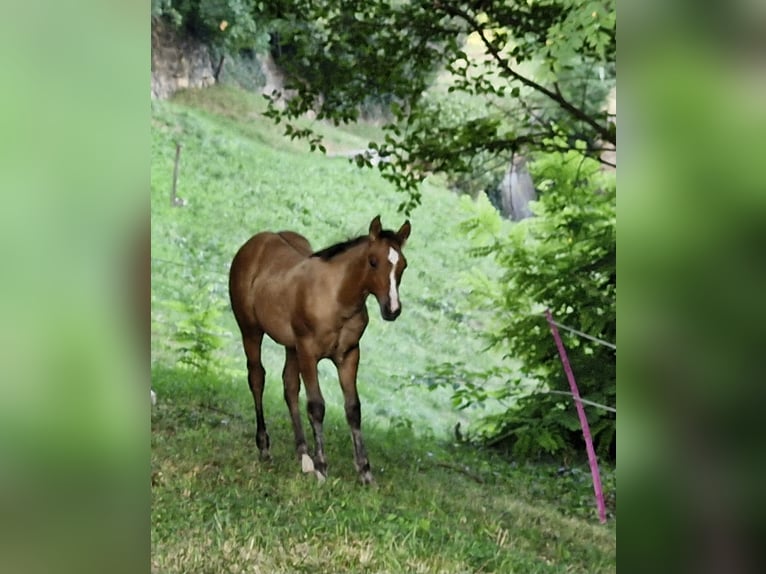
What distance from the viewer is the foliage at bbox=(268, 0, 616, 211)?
6.23 feet

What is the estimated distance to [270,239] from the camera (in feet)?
6.78

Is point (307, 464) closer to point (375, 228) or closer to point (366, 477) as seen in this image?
point (366, 477)

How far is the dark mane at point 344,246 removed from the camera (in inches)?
79.4

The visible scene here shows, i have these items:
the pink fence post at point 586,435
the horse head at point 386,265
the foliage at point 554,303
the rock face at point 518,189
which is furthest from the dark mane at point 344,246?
the pink fence post at point 586,435

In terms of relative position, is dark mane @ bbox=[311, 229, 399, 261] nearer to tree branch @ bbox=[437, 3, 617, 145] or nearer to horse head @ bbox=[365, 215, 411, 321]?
horse head @ bbox=[365, 215, 411, 321]

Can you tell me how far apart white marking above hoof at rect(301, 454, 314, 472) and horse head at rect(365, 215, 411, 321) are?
441 millimetres

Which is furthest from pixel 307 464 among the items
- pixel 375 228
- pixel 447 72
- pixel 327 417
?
pixel 447 72

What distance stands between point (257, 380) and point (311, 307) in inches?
9.7

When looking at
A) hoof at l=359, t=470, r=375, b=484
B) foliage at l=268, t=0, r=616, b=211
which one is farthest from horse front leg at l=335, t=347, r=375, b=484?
foliage at l=268, t=0, r=616, b=211

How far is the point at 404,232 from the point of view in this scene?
200 centimetres
